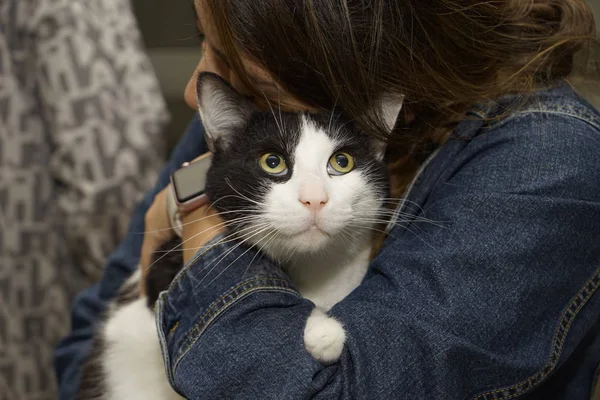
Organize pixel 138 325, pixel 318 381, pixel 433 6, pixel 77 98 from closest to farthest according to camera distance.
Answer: pixel 318 381 < pixel 433 6 < pixel 138 325 < pixel 77 98

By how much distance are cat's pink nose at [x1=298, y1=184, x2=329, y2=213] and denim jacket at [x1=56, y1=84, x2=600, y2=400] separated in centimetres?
13

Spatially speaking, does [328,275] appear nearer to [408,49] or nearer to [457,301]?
[457,301]

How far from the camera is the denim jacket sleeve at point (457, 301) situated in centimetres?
81

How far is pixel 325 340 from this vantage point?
0.80 m

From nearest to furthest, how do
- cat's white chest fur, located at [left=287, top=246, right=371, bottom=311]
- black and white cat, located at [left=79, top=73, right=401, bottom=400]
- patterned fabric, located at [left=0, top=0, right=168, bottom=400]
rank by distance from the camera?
black and white cat, located at [left=79, top=73, right=401, bottom=400] < cat's white chest fur, located at [left=287, top=246, right=371, bottom=311] < patterned fabric, located at [left=0, top=0, right=168, bottom=400]

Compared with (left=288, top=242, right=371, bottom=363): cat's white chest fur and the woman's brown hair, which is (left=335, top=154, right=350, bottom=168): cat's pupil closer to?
the woman's brown hair

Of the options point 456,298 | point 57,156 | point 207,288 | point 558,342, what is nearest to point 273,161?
point 207,288

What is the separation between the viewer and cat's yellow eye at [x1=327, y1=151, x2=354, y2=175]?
3.27ft

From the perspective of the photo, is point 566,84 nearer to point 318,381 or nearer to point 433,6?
point 433,6

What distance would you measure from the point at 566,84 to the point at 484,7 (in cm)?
21

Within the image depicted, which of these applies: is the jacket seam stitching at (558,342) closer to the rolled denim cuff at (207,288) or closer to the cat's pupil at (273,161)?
the rolled denim cuff at (207,288)

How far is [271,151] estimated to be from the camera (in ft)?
3.23

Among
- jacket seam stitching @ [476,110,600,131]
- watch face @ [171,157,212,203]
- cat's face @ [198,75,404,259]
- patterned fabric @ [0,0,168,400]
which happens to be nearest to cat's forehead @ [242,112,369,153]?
cat's face @ [198,75,404,259]

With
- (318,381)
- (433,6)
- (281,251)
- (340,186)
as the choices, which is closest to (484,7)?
(433,6)
